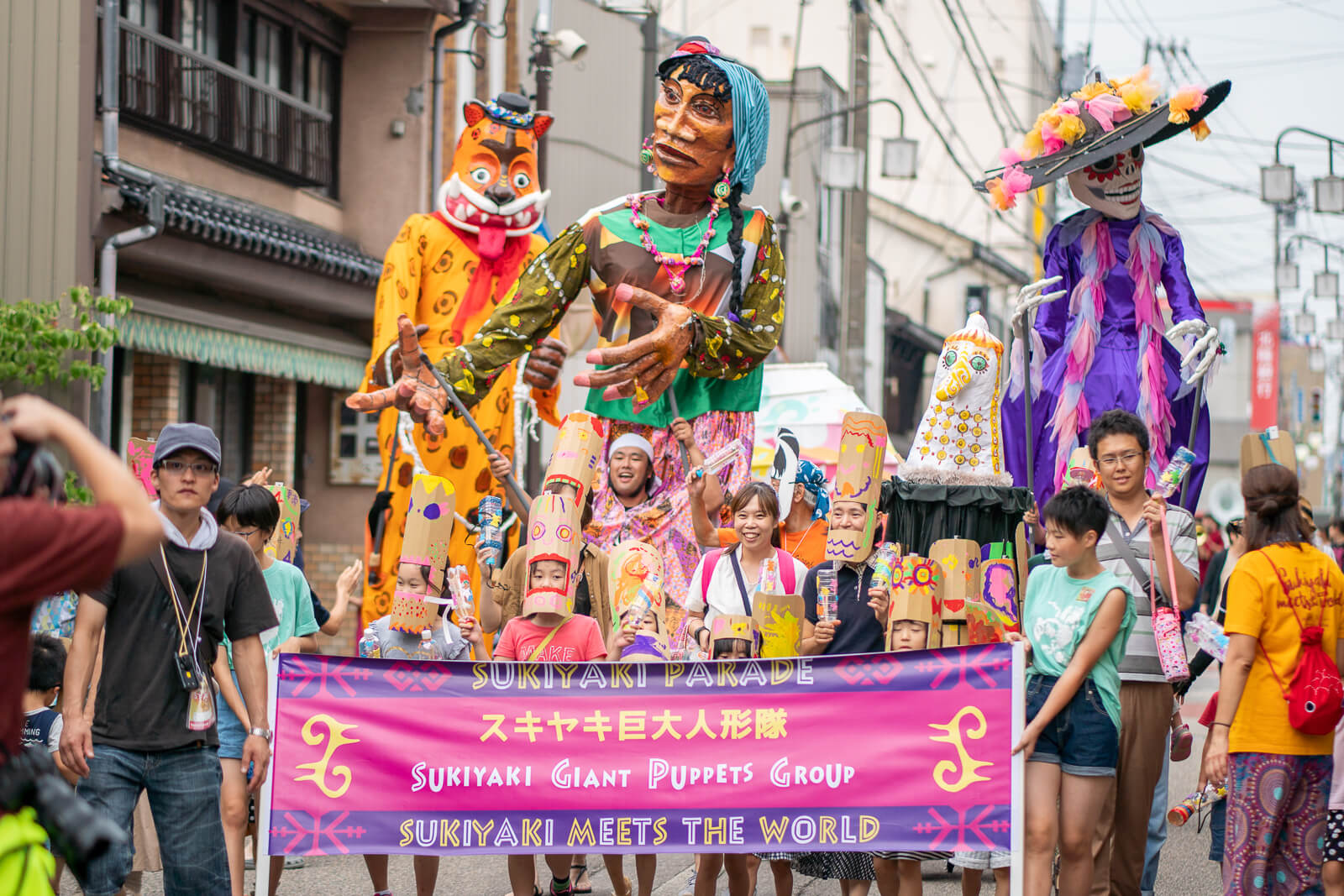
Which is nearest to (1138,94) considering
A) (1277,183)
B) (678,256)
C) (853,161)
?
(678,256)

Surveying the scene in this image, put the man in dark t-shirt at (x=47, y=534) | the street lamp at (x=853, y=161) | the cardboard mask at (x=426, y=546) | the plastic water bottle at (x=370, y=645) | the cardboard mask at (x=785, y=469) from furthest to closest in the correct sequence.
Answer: the street lamp at (x=853, y=161) → the cardboard mask at (x=785, y=469) → the plastic water bottle at (x=370, y=645) → the cardboard mask at (x=426, y=546) → the man in dark t-shirt at (x=47, y=534)

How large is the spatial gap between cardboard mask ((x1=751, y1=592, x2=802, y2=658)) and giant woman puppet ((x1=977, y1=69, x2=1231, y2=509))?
66.6 inches

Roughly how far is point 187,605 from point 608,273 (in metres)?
2.52

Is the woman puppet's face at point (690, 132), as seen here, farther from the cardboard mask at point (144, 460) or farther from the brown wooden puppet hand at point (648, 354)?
the cardboard mask at point (144, 460)

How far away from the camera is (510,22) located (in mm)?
17781

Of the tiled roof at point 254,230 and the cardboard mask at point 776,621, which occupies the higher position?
the tiled roof at point 254,230

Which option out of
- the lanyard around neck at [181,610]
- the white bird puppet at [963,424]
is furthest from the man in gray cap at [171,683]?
the white bird puppet at [963,424]

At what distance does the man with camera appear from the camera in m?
3.07

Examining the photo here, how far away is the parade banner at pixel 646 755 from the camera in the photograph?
529 cm

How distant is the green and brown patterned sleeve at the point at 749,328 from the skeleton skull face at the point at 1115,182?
128 cm

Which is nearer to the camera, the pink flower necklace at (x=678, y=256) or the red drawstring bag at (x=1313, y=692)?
the red drawstring bag at (x=1313, y=692)

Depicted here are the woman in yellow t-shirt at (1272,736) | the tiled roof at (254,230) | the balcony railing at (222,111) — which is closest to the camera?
the woman in yellow t-shirt at (1272,736)

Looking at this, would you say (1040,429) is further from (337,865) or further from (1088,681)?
(337,865)

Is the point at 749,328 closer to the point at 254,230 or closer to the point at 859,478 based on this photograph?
the point at 859,478
